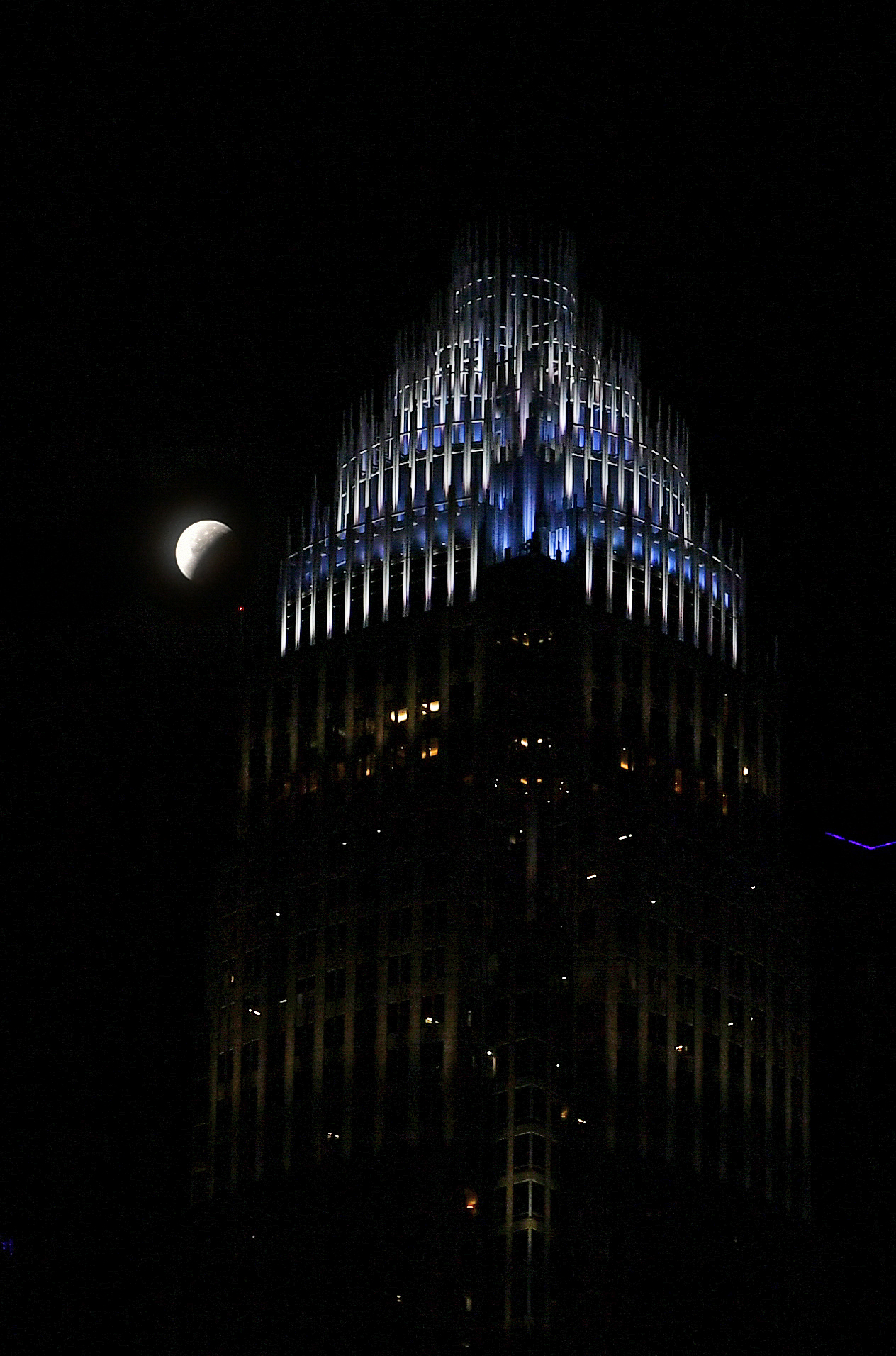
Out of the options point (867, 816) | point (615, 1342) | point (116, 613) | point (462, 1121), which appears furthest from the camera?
point (462, 1121)

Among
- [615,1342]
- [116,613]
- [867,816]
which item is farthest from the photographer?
[615,1342]

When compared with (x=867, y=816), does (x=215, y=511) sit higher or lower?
lower

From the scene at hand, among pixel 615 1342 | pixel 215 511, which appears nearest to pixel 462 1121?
pixel 615 1342

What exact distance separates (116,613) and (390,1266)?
17334 cm

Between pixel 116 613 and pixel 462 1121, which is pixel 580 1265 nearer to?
pixel 462 1121

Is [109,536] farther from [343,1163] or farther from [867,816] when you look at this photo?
[343,1163]

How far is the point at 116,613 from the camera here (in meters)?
22.2

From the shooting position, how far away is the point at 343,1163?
653ft

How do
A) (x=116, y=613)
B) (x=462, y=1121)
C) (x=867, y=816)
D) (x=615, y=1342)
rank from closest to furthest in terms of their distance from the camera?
(x=116, y=613)
(x=867, y=816)
(x=615, y=1342)
(x=462, y=1121)

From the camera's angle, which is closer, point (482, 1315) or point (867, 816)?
point (867, 816)

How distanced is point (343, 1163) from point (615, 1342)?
29251mm

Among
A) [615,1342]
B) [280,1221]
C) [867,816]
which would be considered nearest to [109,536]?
[867,816]

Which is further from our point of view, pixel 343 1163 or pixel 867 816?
pixel 343 1163

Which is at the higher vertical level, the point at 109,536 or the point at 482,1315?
the point at 109,536
